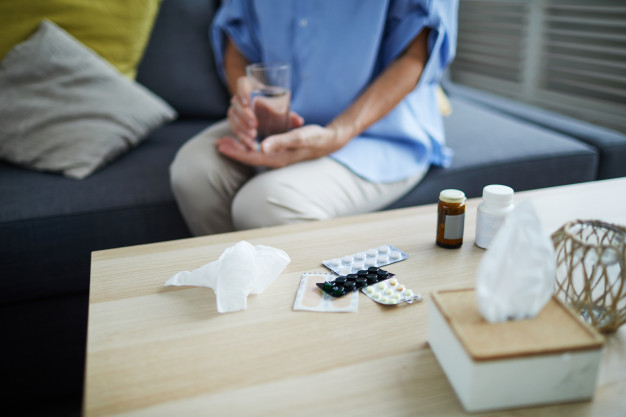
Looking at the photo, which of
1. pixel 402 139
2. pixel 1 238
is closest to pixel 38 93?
pixel 1 238

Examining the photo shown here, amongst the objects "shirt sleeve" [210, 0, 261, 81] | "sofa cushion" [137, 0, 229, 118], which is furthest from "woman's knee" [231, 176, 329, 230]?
"sofa cushion" [137, 0, 229, 118]

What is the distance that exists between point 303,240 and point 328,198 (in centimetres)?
25

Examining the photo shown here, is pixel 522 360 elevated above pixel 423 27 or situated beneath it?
situated beneath

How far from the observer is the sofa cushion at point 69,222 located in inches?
45.9

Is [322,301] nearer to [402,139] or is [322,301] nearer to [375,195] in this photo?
[375,195]

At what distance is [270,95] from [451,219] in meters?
0.46

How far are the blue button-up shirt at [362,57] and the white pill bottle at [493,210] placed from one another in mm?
394

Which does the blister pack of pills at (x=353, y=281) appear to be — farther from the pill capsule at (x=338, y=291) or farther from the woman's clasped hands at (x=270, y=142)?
the woman's clasped hands at (x=270, y=142)

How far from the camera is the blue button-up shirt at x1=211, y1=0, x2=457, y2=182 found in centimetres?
118

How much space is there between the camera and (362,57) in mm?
1214

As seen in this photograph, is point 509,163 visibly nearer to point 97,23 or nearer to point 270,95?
point 270,95

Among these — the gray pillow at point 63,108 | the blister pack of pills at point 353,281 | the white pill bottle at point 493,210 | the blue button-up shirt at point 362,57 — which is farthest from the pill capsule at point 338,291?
the gray pillow at point 63,108

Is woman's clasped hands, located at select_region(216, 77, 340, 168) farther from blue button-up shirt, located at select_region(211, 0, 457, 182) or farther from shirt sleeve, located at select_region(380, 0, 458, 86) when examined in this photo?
shirt sleeve, located at select_region(380, 0, 458, 86)

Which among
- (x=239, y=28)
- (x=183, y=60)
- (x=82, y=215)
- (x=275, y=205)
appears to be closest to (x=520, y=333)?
(x=275, y=205)
